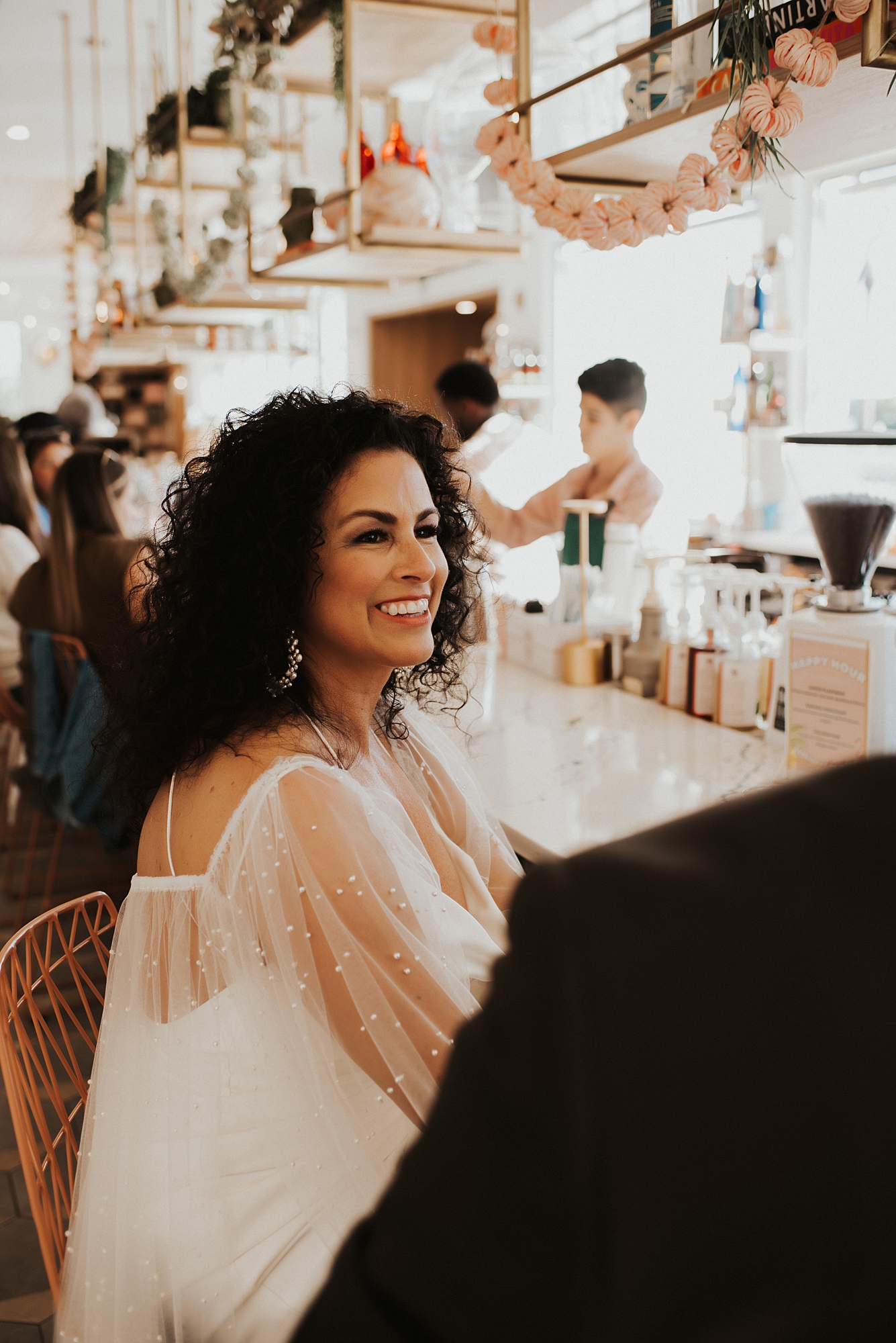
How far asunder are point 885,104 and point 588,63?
28.0 inches

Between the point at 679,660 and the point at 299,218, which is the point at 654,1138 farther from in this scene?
the point at 299,218

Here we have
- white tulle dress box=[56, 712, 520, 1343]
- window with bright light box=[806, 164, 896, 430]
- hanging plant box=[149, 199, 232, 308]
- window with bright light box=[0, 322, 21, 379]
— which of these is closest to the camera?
white tulle dress box=[56, 712, 520, 1343]

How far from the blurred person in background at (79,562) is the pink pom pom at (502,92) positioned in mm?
1577

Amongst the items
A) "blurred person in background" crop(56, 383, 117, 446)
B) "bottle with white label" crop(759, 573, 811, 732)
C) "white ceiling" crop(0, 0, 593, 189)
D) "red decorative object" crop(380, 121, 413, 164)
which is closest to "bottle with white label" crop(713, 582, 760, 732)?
"bottle with white label" crop(759, 573, 811, 732)

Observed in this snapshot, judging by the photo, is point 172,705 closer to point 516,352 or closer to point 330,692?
point 330,692

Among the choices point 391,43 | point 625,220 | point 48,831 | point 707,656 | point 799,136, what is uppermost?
point 391,43

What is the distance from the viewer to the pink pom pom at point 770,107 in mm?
1547

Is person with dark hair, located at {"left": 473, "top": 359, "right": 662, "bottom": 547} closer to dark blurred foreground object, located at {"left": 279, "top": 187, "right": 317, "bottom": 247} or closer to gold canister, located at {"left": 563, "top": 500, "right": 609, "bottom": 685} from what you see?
gold canister, located at {"left": 563, "top": 500, "right": 609, "bottom": 685}

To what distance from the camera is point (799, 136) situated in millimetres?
1830

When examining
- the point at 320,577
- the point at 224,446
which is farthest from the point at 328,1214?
the point at 224,446

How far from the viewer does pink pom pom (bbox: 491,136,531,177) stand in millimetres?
2074

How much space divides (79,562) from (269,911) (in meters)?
2.54

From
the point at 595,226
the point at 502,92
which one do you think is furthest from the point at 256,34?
the point at 595,226

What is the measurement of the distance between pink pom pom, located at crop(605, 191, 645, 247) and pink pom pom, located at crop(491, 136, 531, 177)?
0.64ft
